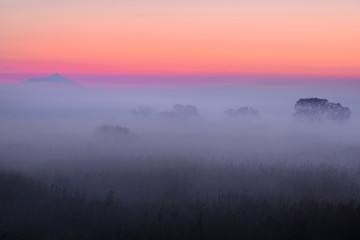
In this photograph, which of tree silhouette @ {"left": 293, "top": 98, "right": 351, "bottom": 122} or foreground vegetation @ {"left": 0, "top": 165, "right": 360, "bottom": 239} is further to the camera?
tree silhouette @ {"left": 293, "top": 98, "right": 351, "bottom": 122}

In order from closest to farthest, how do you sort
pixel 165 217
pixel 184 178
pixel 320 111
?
pixel 165 217 < pixel 184 178 < pixel 320 111

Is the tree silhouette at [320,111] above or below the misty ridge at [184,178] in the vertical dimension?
above

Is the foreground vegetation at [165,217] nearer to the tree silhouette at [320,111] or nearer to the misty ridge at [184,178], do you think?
the misty ridge at [184,178]

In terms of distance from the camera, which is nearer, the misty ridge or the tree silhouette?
the misty ridge

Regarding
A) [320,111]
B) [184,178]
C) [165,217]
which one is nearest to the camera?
[165,217]

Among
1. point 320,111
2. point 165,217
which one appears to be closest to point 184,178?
point 165,217

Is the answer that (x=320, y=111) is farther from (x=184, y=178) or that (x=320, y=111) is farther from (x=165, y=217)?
(x=165, y=217)

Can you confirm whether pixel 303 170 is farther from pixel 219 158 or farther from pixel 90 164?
pixel 90 164

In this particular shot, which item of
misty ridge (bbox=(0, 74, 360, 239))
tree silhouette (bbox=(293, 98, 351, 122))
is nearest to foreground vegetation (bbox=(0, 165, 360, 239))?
misty ridge (bbox=(0, 74, 360, 239))

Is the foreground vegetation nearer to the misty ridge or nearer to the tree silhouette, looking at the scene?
the misty ridge

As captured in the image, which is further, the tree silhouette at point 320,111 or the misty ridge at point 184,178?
the tree silhouette at point 320,111

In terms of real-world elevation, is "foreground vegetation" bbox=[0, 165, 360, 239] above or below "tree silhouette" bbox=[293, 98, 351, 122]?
below

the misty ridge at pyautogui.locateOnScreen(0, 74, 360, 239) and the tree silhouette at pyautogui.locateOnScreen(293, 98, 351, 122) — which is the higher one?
the tree silhouette at pyautogui.locateOnScreen(293, 98, 351, 122)

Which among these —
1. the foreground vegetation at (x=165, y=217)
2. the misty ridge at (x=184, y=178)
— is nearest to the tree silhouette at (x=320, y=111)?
the misty ridge at (x=184, y=178)
